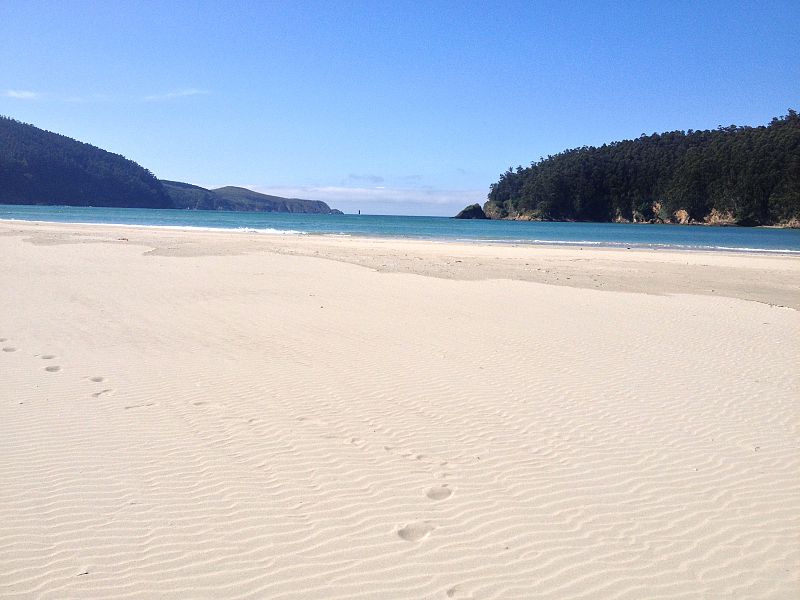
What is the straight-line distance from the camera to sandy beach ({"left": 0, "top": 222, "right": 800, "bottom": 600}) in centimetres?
353

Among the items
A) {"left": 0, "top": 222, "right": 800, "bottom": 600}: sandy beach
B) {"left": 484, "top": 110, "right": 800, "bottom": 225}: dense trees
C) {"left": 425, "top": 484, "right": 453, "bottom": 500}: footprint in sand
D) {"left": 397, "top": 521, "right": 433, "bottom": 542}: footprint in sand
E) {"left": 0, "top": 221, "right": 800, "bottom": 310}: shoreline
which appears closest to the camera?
{"left": 0, "top": 222, "right": 800, "bottom": 600}: sandy beach

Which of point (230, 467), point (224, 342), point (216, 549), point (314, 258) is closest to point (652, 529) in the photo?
point (216, 549)

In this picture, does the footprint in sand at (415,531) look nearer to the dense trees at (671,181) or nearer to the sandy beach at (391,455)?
the sandy beach at (391,455)

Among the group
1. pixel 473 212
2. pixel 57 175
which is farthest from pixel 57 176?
pixel 473 212

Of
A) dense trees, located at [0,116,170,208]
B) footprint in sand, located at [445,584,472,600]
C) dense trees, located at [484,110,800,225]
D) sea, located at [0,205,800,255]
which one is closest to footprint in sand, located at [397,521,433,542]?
footprint in sand, located at [445,584,472,600]

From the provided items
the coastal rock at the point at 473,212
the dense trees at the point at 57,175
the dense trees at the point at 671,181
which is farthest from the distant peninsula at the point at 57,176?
the dense trees at the point at 671,181

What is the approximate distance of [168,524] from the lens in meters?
3.93

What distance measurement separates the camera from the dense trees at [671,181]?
97.6 m

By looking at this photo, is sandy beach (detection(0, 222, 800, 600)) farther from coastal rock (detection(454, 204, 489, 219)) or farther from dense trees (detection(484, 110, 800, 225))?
coastal rock (detection(454, 204, 489, 219))

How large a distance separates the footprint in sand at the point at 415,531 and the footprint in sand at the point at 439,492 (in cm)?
38

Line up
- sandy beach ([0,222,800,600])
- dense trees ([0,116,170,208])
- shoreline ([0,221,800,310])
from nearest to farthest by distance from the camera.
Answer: sandy beach ([0,222,800,600])
shoreline ([0,221,800,310])
dense trees ([0,116,170,208])

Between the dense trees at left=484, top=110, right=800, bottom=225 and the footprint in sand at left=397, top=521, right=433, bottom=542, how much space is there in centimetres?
10819

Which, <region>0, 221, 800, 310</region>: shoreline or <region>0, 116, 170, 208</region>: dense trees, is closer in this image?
<region>0, 221, 800, 310</region>: shoreline

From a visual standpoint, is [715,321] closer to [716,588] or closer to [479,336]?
[479,336]
